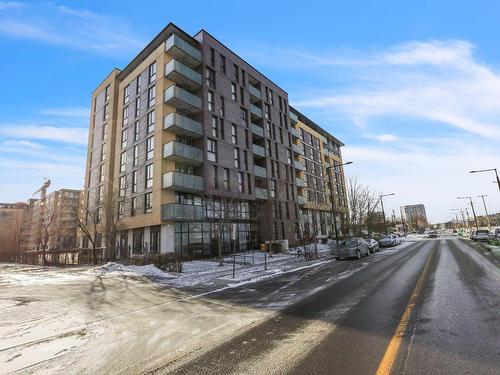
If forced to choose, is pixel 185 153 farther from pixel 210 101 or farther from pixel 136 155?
pixel 210 101

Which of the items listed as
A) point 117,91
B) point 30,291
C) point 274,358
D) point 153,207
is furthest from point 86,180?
point 274,358

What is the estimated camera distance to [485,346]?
443 cm

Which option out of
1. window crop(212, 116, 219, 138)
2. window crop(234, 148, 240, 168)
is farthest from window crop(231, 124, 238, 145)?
window crop(212, 116, 219, 138)

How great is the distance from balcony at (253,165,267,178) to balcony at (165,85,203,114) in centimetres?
1052

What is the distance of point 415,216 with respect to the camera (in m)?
136

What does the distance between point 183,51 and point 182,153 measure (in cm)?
1192

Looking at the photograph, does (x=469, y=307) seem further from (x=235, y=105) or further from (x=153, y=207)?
(x=235, y=105)

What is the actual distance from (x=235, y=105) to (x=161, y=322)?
3343 cm

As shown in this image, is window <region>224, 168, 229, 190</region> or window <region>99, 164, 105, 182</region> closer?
window <region>224, 168, 229, 190</region>

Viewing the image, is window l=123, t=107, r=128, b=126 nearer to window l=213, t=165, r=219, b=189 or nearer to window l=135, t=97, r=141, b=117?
window l=135, t=97, r=141, b=117

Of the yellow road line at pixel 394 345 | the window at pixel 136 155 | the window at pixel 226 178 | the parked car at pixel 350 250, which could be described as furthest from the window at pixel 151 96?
the yellow road line at pixel 394 345

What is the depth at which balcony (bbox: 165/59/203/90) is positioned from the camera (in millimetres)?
30500

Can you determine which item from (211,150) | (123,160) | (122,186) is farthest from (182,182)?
(123,160)

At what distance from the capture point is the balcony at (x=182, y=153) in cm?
2830
